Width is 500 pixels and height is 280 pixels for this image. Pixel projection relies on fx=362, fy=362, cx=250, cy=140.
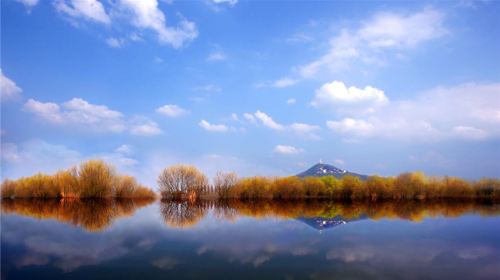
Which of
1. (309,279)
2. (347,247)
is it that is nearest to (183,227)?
(347,247)

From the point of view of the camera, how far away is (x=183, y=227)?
2497 centimetres

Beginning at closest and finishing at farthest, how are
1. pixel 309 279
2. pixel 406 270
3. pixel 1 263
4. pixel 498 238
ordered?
pixel 309 279 < pixel 406 270 < pixel 1 263 < pixel 498 238

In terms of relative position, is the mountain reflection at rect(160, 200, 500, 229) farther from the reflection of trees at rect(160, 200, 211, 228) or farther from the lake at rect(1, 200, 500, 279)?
the lake at rect(1, 200, 500, 279)

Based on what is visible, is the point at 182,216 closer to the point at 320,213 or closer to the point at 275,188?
the point at 320,213

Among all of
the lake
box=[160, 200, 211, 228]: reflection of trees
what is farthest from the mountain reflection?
the lake

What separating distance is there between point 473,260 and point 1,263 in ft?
63.0

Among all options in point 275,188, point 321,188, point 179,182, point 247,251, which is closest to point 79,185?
point 179,182

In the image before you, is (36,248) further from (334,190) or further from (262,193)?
(334,190)

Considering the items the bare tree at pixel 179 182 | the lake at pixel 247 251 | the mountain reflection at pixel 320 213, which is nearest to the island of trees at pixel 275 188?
the bare tree at pixel 179 182

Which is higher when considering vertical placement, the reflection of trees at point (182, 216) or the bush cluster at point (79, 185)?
the bush cluster at point (79, 185)

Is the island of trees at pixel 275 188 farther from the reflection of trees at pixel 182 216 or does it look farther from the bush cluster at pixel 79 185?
the reflection of trees at pixel 182 216

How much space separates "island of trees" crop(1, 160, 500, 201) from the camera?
67.5 meters

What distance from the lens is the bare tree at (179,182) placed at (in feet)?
226

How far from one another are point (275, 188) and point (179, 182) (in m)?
18.7
